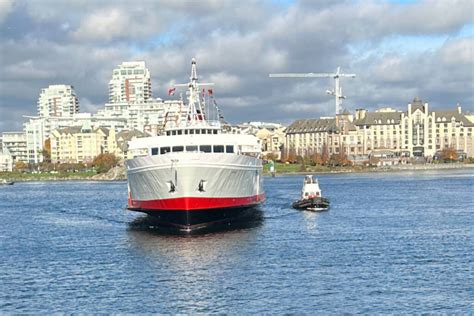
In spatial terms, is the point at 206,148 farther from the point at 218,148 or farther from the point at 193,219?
the point at 193,219

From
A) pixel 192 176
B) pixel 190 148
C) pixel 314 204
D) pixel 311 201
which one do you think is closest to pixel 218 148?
pixel 190 148

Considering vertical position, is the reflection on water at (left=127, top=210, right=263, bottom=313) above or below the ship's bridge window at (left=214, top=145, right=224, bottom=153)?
below

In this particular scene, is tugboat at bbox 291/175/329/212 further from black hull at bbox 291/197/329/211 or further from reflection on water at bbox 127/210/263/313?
reflection on water at bbox 127/210/263/313

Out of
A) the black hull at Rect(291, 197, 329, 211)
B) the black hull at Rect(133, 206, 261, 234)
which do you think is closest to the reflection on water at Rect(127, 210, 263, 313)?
the black hull at Rect(133, 206, 261, 234)

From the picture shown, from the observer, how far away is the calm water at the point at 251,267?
110 feet

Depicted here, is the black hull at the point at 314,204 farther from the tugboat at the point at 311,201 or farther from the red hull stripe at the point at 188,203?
the red hull stripe at the point at 188,203

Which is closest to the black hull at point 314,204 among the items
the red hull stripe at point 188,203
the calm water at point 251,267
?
the calm water at point 251,267

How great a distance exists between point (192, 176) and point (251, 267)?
48.7 feet

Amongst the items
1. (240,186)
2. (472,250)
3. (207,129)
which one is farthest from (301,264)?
(207,129)

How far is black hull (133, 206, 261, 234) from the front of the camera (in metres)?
56.1

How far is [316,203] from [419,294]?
4459cm

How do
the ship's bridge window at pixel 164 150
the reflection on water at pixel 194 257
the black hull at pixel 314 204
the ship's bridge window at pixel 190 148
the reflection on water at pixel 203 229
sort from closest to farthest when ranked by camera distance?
the reflection on water at pixel 194 257 < the reflection on water at pixel 203 229 < the ship's bridge window at pixel 190 148 < the ship's bridge window at pixel 164 150 < the black hull at pixel 314 204

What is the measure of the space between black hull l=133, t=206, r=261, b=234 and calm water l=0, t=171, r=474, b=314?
1.67m

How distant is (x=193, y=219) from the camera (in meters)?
56.1
